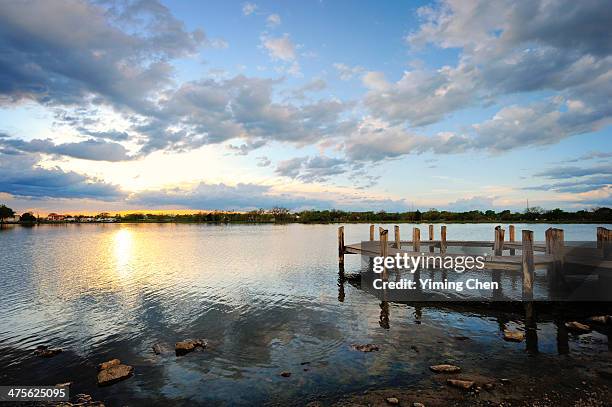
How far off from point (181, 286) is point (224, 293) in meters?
4.59

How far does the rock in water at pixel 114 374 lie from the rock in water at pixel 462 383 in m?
9.84

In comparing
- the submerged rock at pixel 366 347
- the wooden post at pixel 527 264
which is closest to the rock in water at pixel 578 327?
the wooden post at pixel 527 264

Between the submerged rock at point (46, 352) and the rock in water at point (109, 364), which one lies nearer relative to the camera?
the rock in water at point (109, 364)

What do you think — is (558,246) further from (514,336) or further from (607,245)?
(514,336)

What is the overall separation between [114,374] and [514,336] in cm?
1456

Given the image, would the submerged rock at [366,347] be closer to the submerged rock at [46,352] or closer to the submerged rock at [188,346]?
the submerged rock at [188,346]

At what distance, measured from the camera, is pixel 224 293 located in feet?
73.5

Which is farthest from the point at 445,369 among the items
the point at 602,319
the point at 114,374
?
the point at 114,374

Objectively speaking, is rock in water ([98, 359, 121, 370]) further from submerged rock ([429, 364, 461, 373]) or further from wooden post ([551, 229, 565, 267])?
wooden post ([551, 229, 565, 267])

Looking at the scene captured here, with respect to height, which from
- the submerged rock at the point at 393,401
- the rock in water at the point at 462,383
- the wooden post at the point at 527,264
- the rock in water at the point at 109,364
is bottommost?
the rock in water at the point at 109,364

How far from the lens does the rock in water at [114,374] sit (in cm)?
1016

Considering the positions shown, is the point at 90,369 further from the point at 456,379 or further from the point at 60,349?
the point at 456,379

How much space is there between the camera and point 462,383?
935 centimetres

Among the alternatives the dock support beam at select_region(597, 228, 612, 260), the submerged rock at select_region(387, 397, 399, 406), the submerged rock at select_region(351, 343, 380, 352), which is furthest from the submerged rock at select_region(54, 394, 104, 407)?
the dock support beam at select_region(597, 228, 612, 260)
